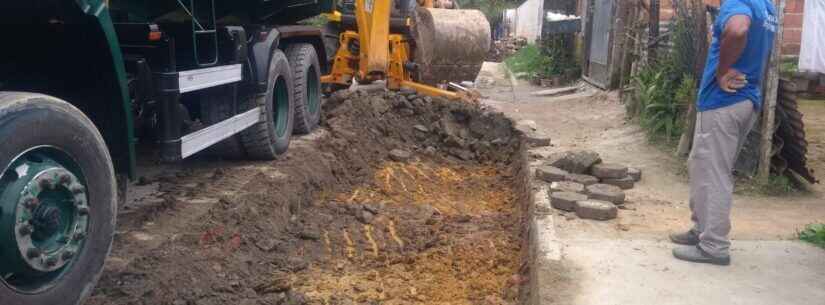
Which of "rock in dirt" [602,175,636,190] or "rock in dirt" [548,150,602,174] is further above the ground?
"rock in dirt" [548,150,602,174]

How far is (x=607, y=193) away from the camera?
249 inches

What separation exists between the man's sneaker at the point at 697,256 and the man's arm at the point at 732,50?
958 millimetres

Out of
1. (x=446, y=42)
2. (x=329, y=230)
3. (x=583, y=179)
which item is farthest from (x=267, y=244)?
(x=446, y=42)

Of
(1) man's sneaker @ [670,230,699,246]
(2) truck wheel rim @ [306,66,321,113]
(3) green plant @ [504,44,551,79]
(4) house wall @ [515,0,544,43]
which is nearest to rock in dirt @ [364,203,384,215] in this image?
(2) truck wheel rim @ [306,66,321,113]

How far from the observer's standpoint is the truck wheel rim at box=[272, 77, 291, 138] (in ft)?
25.3

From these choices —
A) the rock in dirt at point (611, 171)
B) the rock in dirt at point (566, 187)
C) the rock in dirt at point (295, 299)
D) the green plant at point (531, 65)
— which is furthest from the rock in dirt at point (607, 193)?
the green plant at point (531, 65)

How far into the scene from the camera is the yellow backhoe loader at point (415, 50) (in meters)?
10.1

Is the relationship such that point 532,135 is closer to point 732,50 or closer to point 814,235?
point 814,235

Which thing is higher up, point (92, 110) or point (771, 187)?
point (92, 110)

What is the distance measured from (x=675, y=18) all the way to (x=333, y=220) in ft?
16.2

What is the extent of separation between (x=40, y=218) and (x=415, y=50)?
7861 millimetres

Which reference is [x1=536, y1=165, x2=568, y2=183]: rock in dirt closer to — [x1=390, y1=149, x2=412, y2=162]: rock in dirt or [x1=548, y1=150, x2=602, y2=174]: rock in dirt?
[x1=548, y1=150, x2=602, y2=174]: rock in dirt

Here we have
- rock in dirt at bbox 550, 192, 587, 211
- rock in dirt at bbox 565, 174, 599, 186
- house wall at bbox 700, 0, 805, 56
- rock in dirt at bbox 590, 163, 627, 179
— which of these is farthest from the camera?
house wall at bbox 700, 0, 805, 56

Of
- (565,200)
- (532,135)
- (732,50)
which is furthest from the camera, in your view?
(532,135)
